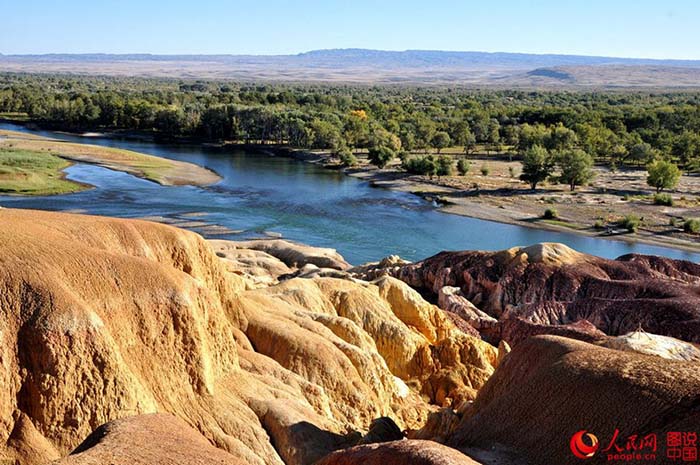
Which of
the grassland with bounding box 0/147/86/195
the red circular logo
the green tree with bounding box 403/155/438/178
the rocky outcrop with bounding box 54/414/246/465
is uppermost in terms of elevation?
the rocky outcrop with bounding box 54/414/246/465

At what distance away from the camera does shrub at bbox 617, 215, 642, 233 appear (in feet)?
241

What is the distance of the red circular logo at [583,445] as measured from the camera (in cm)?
1603

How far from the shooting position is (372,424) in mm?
22453

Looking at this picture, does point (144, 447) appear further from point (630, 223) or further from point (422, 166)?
point (422, 166)

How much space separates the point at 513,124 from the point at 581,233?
75.6m

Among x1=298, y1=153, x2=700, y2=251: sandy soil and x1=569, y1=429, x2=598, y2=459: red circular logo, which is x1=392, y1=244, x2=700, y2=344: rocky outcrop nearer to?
x1=569, y1=429, x2=598, y2=459: red circular logo

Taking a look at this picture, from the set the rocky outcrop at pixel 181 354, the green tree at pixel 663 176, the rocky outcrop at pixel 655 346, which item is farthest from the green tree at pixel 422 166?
the rocky outcrop at pixel 655 346

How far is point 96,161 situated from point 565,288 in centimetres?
7667

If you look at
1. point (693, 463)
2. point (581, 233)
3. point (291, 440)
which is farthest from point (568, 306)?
point (581, 233)

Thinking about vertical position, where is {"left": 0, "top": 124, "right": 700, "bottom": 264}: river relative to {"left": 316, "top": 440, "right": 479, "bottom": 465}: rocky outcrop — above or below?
below

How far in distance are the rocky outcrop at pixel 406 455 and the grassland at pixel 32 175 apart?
70145 mm

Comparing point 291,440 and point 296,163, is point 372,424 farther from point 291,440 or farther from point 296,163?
point 296,163

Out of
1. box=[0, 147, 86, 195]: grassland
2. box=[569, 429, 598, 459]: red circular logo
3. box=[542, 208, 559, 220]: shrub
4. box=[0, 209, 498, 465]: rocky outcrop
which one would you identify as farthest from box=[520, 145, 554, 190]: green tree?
box=[569, 429, 598, 459]: red circular logo

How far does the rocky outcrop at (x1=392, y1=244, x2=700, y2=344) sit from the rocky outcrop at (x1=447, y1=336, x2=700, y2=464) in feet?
45.8
